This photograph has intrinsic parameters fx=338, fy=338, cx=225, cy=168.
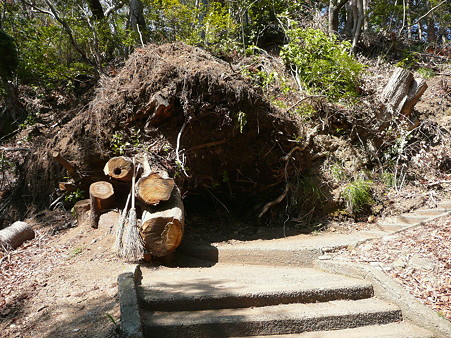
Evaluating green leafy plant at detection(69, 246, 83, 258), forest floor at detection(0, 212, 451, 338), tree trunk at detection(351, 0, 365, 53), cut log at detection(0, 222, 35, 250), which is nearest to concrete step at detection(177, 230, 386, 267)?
forest floor at detection(0, 212, 451, 338)

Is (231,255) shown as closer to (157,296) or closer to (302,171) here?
(157,296)

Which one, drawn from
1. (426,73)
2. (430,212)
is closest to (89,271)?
(430,212)

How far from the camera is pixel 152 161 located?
5.79 metres

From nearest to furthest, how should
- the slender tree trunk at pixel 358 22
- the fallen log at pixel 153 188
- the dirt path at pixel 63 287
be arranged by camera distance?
the dirt path at pixel 63 287
the fallen log at pixel 153 188
the slender tree trunk at pixel 358 22

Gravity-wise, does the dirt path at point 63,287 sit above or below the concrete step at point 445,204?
below

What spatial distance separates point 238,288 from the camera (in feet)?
13.5

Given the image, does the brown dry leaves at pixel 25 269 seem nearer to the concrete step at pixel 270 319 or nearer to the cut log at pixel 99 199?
the cut log at pixel 99 199

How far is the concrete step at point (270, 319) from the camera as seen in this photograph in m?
3.40

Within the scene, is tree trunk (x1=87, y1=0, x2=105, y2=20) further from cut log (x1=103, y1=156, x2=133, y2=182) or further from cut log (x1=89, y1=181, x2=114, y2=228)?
cut log (x1=103, y1=156, x2=133, y2=182)

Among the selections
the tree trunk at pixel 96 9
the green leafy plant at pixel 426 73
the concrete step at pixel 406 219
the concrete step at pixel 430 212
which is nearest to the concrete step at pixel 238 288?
the concrete step at pixel 406 219

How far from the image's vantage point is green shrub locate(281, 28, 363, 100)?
815 centimetres

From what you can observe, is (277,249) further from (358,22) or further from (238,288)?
(358,22)

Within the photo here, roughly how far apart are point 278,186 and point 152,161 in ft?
9.88

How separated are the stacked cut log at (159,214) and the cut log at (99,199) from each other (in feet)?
3.06
